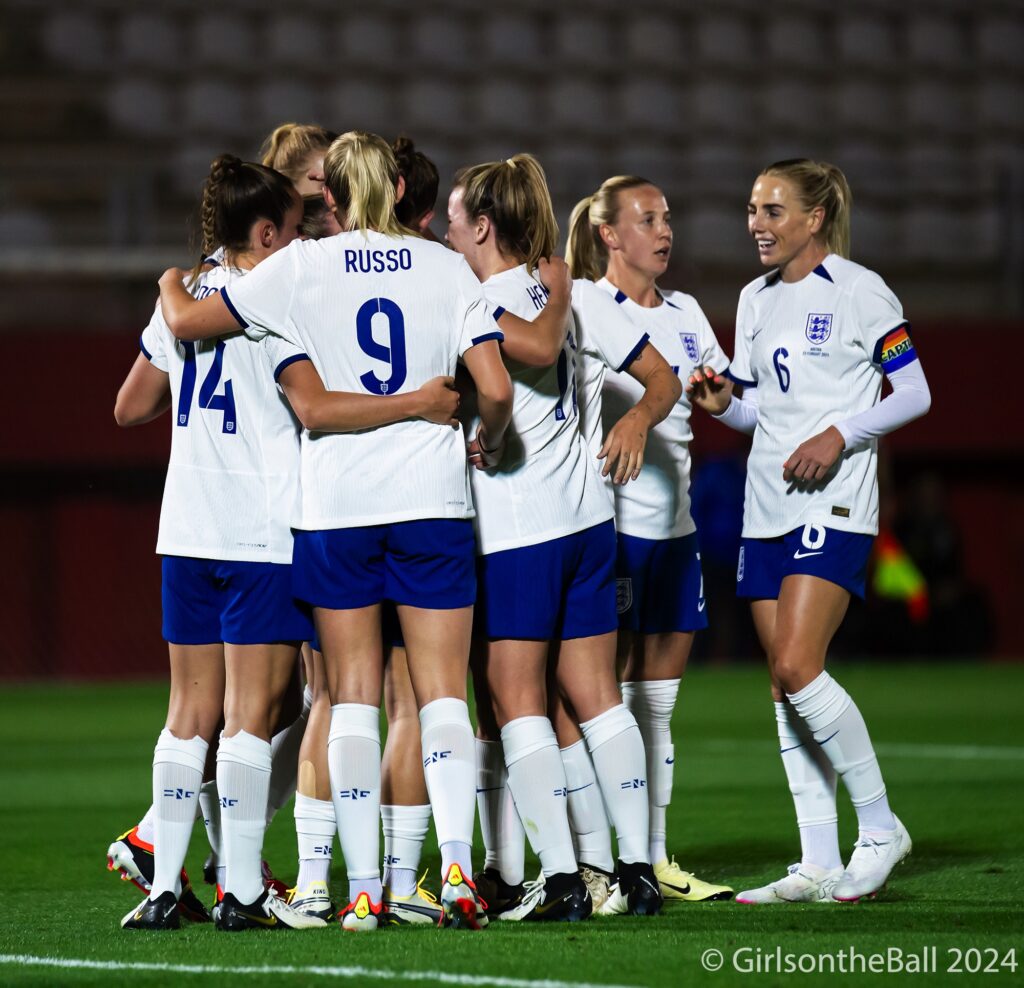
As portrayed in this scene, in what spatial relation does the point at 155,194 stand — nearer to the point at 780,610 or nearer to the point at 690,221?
the point at 690,221

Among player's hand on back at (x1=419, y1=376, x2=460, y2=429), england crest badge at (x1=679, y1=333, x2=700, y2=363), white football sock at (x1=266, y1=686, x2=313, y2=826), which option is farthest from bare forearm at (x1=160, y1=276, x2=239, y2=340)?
england crest badge at (x1=679, y1=333, x2=700, y2=363)

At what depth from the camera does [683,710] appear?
11.2 meters

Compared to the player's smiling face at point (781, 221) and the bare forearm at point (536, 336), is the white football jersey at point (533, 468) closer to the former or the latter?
the bare forearm at point (536, 336)

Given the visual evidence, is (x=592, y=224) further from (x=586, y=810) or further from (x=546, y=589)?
(x=586, y=810)

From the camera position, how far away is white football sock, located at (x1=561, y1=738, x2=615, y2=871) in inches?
182

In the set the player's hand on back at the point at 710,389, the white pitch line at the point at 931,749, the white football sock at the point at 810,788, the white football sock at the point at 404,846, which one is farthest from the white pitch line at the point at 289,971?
the white pitch line at the point at 931,749

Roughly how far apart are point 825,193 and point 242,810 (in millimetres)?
2484

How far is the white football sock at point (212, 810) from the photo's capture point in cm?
475

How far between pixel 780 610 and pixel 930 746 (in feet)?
15.2

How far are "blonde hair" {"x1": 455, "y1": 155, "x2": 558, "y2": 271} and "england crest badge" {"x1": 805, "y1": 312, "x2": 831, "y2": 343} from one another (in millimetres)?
888

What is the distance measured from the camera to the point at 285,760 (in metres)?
4.97

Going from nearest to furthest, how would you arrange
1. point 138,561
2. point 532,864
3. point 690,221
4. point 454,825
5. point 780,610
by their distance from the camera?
1. point 454,825
2. point 780,610
3. point 532,864
4. point 138,561
5. point 690,221

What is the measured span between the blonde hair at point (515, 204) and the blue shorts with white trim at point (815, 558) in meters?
1.14

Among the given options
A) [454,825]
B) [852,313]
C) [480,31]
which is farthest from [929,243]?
[454,825]
